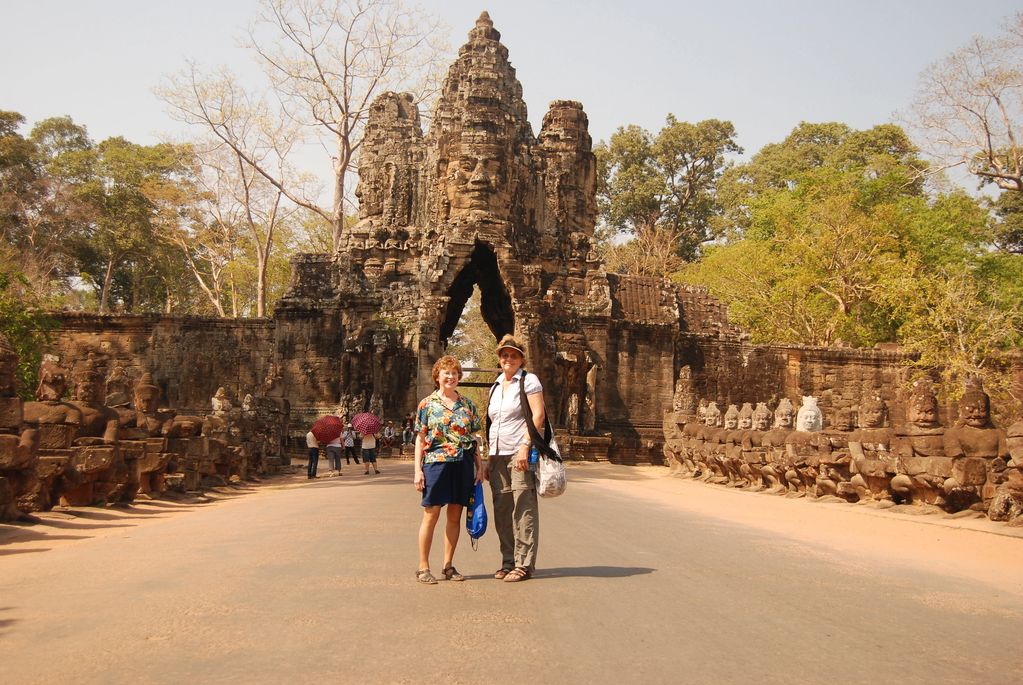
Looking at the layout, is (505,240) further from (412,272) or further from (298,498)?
(298,498)

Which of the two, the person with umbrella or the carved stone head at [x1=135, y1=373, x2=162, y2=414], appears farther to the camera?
the person with umbrella

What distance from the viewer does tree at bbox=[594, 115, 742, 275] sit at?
6172 centimetres

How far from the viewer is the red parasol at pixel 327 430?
71.0ft

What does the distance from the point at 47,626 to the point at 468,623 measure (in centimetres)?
218

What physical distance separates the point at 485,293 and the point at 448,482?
93.5 ft

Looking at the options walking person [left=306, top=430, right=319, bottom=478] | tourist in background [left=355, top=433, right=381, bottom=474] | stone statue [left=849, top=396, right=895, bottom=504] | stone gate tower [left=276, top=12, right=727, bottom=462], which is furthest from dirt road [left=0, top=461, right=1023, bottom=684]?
stone gate tower [left=276, top=12, right=727, bottom=462]

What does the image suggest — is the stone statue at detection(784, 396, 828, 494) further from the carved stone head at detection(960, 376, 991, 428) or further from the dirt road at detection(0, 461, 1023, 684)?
the dirt road at detection(0, 461, 1023, 684)

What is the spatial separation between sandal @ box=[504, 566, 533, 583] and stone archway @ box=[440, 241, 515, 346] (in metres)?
24.6

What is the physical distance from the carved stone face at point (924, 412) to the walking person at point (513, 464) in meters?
7.53

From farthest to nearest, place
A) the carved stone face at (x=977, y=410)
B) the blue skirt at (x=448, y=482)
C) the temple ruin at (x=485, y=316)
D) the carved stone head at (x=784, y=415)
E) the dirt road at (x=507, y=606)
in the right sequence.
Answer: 1. the temple ruin at (x=485, y=316)
2. the carved stone head at (x=784, y=415)
3. the carved stone face at (x=977, y=410)
4. the blue skirt at (x=448, y=482)
5. the dirt road at (x=507, y=606)

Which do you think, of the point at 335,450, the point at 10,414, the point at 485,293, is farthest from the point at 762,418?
the point at 485,293

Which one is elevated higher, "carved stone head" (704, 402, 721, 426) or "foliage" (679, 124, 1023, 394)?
"foliage" (679, 124, 1023, 394)

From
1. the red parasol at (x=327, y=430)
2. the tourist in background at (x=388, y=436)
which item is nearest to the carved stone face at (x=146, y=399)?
the red parasol at (x=327, y=430)

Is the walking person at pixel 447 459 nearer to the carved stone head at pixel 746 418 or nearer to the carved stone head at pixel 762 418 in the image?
the carved stone head at pixel 762 418
